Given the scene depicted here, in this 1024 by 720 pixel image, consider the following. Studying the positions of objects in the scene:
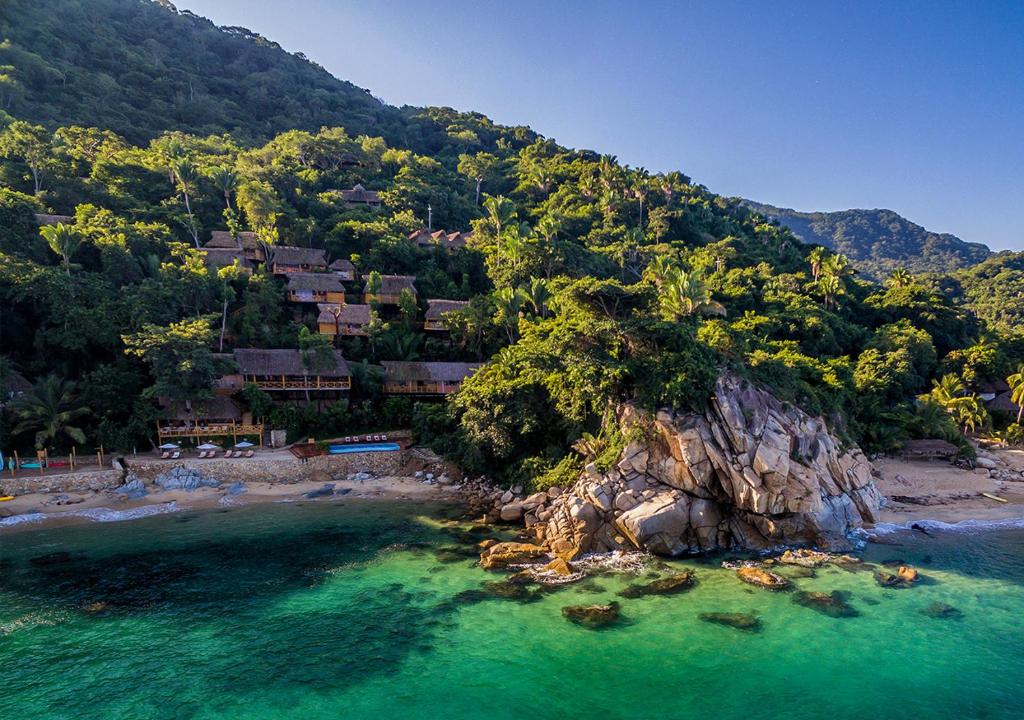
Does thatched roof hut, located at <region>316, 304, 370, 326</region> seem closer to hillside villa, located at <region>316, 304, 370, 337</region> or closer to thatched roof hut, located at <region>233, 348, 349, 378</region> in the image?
hillside villa, located at <region>316, 304, 370, 337</region>

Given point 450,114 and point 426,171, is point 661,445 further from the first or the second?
point 450,114

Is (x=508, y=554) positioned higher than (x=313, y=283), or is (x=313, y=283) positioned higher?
(x=313, y=283)

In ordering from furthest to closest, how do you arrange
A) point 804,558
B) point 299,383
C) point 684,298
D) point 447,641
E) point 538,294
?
point 538,294, point 299,383, point 684,298, point 804,558, point 447,641

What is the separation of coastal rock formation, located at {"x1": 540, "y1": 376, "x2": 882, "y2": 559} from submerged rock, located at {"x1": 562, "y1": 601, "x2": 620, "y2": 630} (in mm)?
4222

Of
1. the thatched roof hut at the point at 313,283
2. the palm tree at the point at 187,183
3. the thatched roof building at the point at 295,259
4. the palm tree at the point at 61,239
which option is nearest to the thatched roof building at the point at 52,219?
the palm tree at the point at 61,239

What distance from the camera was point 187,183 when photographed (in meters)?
52.0

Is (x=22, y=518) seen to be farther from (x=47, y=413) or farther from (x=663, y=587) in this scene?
(x=663, y=587)

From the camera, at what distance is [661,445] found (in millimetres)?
26531

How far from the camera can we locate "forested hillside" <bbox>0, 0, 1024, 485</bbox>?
3142cm

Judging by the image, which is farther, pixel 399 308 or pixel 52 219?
pixel 399 308

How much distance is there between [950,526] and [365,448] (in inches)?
1440

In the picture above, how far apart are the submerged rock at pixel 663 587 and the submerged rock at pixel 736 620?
1.82 metres

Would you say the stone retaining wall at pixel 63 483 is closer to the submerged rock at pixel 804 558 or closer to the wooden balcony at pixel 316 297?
the wooden balcony at pixel 316 297

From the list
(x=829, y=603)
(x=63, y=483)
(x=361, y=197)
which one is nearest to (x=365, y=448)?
(x=63, y=483)
